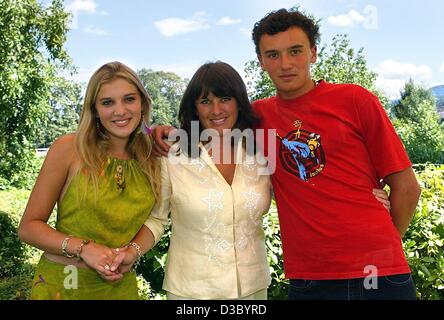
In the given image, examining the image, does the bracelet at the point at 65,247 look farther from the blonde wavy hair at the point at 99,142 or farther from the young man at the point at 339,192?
the young man at the point at 339,192

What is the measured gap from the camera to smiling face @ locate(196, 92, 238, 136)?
7.94 ft

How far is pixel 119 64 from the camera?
2.33 m

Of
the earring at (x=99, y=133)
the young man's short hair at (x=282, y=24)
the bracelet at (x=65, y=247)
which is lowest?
the bracelet at (x=65, y=247)

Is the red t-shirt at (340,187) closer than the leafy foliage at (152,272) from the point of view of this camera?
Yes

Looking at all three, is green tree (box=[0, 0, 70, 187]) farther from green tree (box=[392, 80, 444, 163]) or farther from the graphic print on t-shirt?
green tree (box=[392, 80, 444, 163])

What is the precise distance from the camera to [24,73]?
1139 centimetres

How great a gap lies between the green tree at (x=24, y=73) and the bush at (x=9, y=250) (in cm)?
481

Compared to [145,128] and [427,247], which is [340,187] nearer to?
[145,128]

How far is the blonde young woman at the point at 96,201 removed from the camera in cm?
215

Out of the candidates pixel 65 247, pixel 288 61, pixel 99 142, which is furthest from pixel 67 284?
pixel 288 61

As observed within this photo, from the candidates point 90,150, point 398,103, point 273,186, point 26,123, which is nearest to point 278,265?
point 273,186

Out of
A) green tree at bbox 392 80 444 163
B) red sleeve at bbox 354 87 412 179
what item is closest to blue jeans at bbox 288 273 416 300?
red sleeve at bbox 354 87 412 179

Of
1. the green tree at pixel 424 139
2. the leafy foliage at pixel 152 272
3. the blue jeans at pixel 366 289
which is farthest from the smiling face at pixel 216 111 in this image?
the green tree at pixel 424 139
